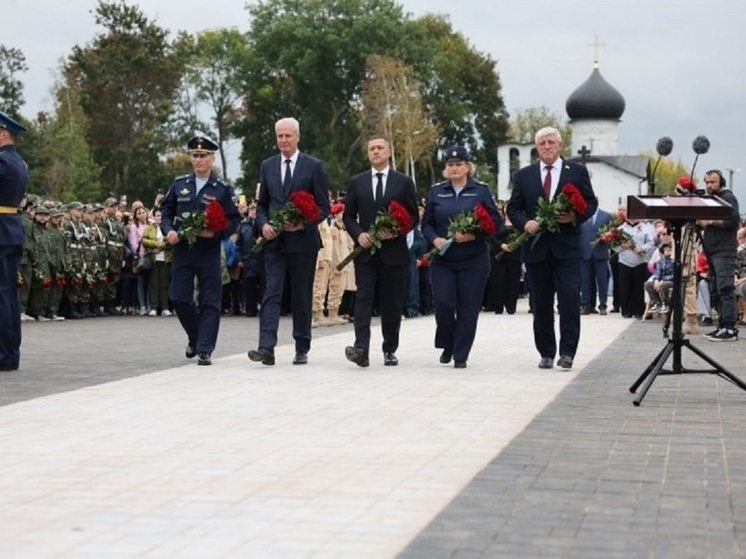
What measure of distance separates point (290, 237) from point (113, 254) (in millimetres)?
12757

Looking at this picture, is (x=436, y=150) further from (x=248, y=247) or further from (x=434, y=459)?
(x=434, y=459)

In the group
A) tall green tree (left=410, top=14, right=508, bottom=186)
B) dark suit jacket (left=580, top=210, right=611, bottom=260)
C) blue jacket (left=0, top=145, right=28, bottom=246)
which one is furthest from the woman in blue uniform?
tall green tree (left=410, top=14, right=508, bottom=186)

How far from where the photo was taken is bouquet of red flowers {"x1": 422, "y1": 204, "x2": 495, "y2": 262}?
14.6 meters

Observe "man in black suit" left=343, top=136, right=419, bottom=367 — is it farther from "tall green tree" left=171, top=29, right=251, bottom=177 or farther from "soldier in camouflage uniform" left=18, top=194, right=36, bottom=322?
"tall green tree" left=171, top=29, right=251, bottom=177

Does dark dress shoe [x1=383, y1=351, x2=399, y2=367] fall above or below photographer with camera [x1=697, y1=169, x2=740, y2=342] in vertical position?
below

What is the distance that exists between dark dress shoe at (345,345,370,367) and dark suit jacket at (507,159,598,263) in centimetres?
174

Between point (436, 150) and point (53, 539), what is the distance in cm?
9399

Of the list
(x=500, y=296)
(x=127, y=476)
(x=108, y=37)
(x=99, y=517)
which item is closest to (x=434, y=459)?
(x=127, y=476)

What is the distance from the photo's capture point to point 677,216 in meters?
11.6

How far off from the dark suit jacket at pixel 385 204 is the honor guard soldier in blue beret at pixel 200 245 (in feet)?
3.66

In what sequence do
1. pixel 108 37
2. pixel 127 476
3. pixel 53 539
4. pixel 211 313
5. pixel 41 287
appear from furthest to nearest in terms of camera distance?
1. pixel 108 37
2. pixel 41 287
3. pixel 211 313
4. pixel 127 476
5. pixel 53 539

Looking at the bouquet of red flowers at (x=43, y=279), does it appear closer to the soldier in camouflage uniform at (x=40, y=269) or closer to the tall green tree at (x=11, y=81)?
the soldier in camouflage uniform at (x=40, y=269)

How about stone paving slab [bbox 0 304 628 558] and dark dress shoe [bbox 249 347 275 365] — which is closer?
stone paving slab [bbox 0 304 628 558]

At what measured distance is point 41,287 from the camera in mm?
24922
